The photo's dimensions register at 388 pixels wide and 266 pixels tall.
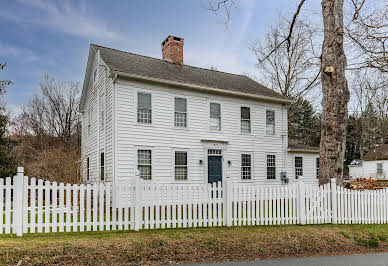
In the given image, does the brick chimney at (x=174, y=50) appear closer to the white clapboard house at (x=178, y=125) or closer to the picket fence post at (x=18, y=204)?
the white clapboard house at (x=178, y=125)

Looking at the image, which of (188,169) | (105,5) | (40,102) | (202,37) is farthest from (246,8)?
(40,102)

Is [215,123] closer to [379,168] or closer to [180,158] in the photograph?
[180,158]

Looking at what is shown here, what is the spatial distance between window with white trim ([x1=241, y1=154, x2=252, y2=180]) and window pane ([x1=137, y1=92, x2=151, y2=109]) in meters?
5.87

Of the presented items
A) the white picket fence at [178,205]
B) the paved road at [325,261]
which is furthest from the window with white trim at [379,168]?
the paved road at [325,261]

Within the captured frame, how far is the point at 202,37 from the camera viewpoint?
722 inches

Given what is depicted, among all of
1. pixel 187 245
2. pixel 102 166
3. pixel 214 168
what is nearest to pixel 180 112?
pixel 214 168

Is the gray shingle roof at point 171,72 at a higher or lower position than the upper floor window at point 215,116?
higher

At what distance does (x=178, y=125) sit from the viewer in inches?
590

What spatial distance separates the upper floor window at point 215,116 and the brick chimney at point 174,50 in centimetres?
378

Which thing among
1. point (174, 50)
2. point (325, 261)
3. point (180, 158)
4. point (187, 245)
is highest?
point (174, 50)

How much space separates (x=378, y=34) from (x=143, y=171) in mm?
9966

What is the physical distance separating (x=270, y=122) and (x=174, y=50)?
22.7 ft

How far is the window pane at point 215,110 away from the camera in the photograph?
15973 mm

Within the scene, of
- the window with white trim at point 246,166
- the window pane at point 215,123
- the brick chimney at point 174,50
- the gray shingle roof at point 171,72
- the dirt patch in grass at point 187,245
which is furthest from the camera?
the brick chimney at point 174,50
